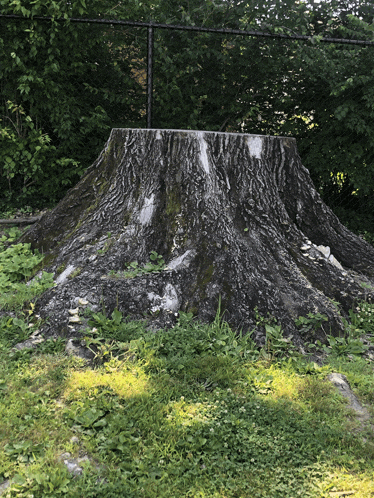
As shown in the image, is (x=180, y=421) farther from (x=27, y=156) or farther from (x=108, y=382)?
(x=27, y=156)

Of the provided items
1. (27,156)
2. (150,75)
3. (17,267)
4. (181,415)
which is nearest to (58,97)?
(27,156)

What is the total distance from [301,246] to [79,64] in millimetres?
4162

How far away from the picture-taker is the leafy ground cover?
2031 mm

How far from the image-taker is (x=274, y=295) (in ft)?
11.0

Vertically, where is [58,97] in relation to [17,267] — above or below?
above

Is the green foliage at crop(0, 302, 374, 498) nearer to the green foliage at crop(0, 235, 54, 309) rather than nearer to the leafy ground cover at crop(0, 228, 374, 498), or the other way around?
the leafy ground cover at crop(0, 228, 374, 498)

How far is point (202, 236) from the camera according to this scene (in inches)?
142

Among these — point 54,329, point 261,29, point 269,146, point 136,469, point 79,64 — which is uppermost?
point 261,29

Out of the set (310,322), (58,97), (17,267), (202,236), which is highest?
(58,97)

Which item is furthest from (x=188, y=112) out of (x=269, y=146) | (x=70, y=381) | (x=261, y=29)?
(x=70, y=381)

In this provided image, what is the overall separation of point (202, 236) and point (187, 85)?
11.6 feet

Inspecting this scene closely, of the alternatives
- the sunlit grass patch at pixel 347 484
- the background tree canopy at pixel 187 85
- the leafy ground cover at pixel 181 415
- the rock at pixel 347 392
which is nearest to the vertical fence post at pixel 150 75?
the background tree canopy at pixel 187 85

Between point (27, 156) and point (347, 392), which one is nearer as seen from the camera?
point (347, 392)

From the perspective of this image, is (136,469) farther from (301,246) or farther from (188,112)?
(188,112)
